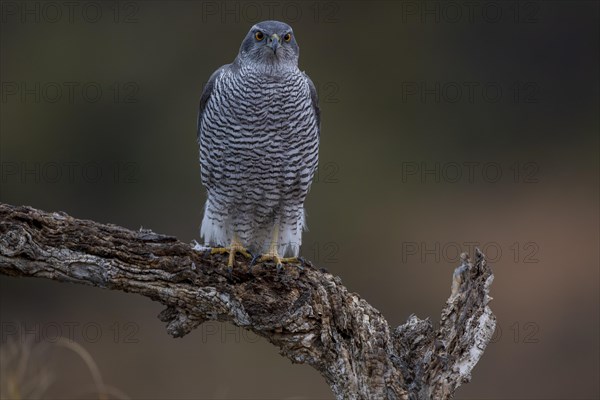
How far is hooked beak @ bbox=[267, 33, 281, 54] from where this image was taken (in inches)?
208

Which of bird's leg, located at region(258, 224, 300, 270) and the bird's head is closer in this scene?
bird's leg, located at region(258, 224, 300, 270)

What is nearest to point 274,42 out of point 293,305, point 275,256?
point 275,256

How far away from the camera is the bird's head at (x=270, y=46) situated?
5.34 metres

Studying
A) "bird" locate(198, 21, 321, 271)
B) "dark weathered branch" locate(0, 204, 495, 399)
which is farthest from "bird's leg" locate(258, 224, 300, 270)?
"dark weathered branch" locate(0, 204, 495, 399)

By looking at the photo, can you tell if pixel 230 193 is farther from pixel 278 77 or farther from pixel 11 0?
pixel 11 0

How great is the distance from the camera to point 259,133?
5.26m

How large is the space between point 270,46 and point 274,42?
0.05m

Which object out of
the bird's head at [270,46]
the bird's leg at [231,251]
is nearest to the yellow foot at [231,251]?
the bird's leg at [231,251]

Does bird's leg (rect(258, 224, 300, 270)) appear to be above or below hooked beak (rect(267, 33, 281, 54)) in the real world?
below

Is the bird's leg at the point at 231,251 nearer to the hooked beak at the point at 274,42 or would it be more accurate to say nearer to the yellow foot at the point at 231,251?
the yellow foot at the point at 231,251

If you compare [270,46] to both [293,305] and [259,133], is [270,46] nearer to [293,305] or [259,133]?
[259,133]

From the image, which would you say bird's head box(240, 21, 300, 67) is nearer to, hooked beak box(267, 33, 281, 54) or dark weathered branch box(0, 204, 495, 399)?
hooked beak box(267, 33, 281, 54)

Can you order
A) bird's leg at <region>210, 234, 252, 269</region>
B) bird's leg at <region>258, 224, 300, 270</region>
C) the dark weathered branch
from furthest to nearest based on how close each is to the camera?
bird's leg at <region>258, 224, 300, 270</region> < bird's leg at <region>210, 234, 252, 269</region> < the dark weathered branch

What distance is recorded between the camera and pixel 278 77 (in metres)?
5.36
